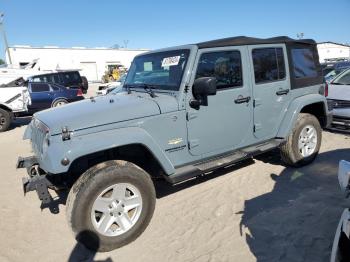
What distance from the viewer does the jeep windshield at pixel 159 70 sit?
4062mm

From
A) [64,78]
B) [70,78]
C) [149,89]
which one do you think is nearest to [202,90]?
[149,89]

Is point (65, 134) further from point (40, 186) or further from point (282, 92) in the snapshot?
point (282, 92)

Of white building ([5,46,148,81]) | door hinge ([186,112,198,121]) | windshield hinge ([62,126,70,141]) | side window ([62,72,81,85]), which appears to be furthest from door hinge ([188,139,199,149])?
white building ([5,46,148,81])

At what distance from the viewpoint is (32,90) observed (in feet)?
45.1

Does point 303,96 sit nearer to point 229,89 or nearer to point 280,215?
point 229,89

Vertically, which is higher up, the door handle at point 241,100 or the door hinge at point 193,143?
the door handle at point 241,100

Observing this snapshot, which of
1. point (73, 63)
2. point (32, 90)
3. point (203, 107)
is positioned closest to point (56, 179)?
point (203, 107)

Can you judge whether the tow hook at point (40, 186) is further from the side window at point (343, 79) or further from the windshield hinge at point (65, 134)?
the side window at point (343, 79)

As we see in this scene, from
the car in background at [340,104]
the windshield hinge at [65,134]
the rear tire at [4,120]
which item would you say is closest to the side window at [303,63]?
the car in background at [340,104]

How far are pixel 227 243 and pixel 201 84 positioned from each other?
177 centimetres

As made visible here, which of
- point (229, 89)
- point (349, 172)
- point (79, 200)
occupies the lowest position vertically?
point (79, 200)

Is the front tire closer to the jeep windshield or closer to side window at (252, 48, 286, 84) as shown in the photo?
the jeep windshield

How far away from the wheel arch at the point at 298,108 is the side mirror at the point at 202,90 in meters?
1.64

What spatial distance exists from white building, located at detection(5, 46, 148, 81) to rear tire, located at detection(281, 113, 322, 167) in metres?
35.1
